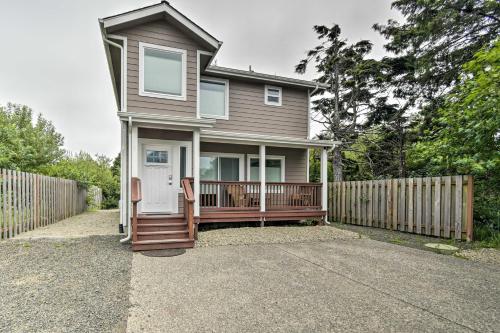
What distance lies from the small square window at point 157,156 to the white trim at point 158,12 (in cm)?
358

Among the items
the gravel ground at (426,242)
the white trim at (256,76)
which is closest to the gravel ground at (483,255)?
the gravel ground at (426,242)

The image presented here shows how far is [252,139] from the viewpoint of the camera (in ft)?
28.4

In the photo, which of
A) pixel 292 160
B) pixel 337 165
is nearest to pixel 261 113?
pixel 292 160

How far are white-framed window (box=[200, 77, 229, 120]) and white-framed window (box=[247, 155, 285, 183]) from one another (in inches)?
78.8

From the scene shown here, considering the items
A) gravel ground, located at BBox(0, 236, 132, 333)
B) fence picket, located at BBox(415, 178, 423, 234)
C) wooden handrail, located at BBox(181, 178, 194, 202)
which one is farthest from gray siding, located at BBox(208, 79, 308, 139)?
gravel ground, located at BBox(0, 236, 132, 333)

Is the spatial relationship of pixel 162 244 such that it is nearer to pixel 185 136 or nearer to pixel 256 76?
pixel 185 136

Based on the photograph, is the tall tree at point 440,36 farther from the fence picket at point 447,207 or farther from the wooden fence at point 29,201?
the wooden fence at point 29,201

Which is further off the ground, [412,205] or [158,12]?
[158,12]

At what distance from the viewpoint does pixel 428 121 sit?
493 inches

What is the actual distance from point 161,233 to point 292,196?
16.1 ft

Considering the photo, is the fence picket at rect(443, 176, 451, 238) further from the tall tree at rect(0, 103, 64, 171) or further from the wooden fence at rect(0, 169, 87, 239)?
the tall tree at rect(0, 103, 64, 171)

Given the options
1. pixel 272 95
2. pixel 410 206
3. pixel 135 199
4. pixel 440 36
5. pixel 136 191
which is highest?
pixel 440 36

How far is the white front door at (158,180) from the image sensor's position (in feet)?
25.6

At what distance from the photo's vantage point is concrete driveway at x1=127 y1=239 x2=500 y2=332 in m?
2.73
